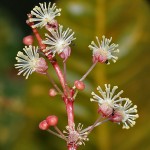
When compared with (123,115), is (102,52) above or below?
above

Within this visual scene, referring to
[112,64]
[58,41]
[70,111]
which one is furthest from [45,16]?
[112,64]

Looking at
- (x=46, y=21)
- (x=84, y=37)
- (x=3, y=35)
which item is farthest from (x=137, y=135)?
(x=3, y=35)

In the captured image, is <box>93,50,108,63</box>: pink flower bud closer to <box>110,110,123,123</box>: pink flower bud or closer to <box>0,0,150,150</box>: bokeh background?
<box>110,110,123,123</box>: pink flower bud

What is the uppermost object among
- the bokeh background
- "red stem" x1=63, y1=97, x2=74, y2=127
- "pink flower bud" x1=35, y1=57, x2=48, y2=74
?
the bokeh background

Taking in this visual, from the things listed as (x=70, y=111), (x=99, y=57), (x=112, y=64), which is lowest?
(x=70, y=111)

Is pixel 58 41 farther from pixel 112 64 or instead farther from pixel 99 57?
pixel 112 64

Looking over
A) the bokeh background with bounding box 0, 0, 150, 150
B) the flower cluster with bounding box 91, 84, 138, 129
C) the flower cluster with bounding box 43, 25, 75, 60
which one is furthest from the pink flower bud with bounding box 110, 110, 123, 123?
the bokeh background with bounding box 0, 0, 150, 150

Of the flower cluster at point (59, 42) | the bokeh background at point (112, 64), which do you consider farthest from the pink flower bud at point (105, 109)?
the bokeh background at point (112, 64)

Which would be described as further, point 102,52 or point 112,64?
point 112,64
